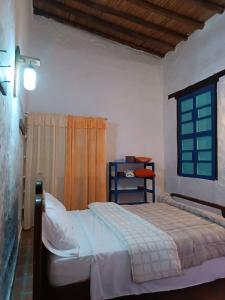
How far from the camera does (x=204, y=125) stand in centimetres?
375

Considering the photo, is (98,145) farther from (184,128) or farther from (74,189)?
(184,128)

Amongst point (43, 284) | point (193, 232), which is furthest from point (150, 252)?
point (43, 284)

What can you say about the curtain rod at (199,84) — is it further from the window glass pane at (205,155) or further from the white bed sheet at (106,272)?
the white bed sheet at (106,272)

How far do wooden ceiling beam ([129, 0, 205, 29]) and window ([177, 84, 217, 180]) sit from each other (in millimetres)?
970

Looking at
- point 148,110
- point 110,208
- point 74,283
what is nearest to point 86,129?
point 148,110

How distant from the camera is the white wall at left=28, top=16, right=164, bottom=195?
14.3 ft

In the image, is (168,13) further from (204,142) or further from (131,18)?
(204,142)

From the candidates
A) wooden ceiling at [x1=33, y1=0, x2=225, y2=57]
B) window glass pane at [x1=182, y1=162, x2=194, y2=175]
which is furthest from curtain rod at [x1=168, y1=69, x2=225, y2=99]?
window glass pane at [x1=182, y1=162, x2=194, y2=175]

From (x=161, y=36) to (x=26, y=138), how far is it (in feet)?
9.52

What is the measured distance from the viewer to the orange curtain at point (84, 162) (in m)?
4.14

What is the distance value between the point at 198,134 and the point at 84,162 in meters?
1.93

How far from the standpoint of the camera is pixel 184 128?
4250mm

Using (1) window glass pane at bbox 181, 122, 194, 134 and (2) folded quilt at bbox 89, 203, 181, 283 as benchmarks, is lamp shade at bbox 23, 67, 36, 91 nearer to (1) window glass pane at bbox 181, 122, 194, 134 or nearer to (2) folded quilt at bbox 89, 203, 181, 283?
(2) folded quilt at bbox 89, 203, 181, 283

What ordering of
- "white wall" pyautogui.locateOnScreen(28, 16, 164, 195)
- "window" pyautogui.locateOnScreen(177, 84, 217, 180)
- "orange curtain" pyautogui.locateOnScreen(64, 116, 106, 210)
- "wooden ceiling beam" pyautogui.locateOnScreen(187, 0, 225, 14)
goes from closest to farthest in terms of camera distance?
1. "wooden ceiling beam" pyautogui.locateOnScreen(187, 0, 225, 14)
2. "window" pyautogui.locateOnScreen(177, 84, 217, 180)
3. "orange curtain" pyautogui.locateOnScreen(64, 116, 106, 210)
4. "white wall" pyautogui.locateOnScreen(28, 16, 164, 195)
